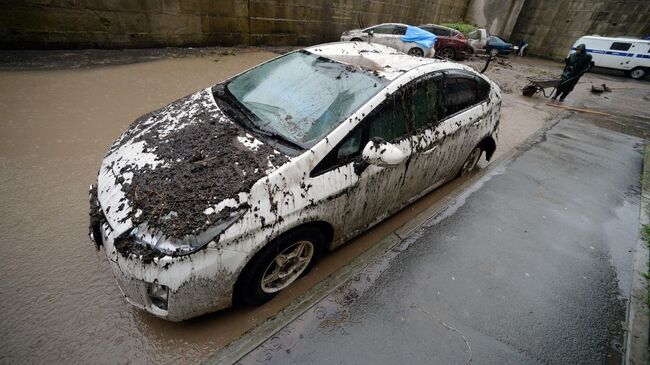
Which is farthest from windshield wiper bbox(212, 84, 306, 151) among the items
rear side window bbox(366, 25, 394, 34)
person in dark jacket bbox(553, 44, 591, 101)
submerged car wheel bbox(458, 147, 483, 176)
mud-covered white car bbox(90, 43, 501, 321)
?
rear side window bbox(366, 25, 394, 34)

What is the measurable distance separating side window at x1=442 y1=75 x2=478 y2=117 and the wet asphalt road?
1183mm

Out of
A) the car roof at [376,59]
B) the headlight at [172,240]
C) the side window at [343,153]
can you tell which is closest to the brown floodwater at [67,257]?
the headlight at [172,240]

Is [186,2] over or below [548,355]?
over

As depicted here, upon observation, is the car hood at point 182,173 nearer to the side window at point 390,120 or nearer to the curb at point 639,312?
the side window at point 390,120

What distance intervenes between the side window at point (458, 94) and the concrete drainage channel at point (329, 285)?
3.76ft

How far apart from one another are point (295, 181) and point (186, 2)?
913 cm

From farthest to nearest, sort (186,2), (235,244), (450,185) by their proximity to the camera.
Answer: (186,2)
(450,185)
(235,244)

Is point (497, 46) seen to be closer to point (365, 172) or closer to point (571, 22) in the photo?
point (571, 22)

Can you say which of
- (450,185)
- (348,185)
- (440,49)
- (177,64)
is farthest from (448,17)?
(348,185)

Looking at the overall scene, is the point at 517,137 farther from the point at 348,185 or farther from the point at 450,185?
the point at 348,185

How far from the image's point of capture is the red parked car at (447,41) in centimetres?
1389

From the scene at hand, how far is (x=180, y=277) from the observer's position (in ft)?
5.73

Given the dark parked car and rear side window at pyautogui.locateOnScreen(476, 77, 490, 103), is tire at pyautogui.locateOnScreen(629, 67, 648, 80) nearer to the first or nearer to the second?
the dark parked car

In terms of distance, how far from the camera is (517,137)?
6379 millimetres
